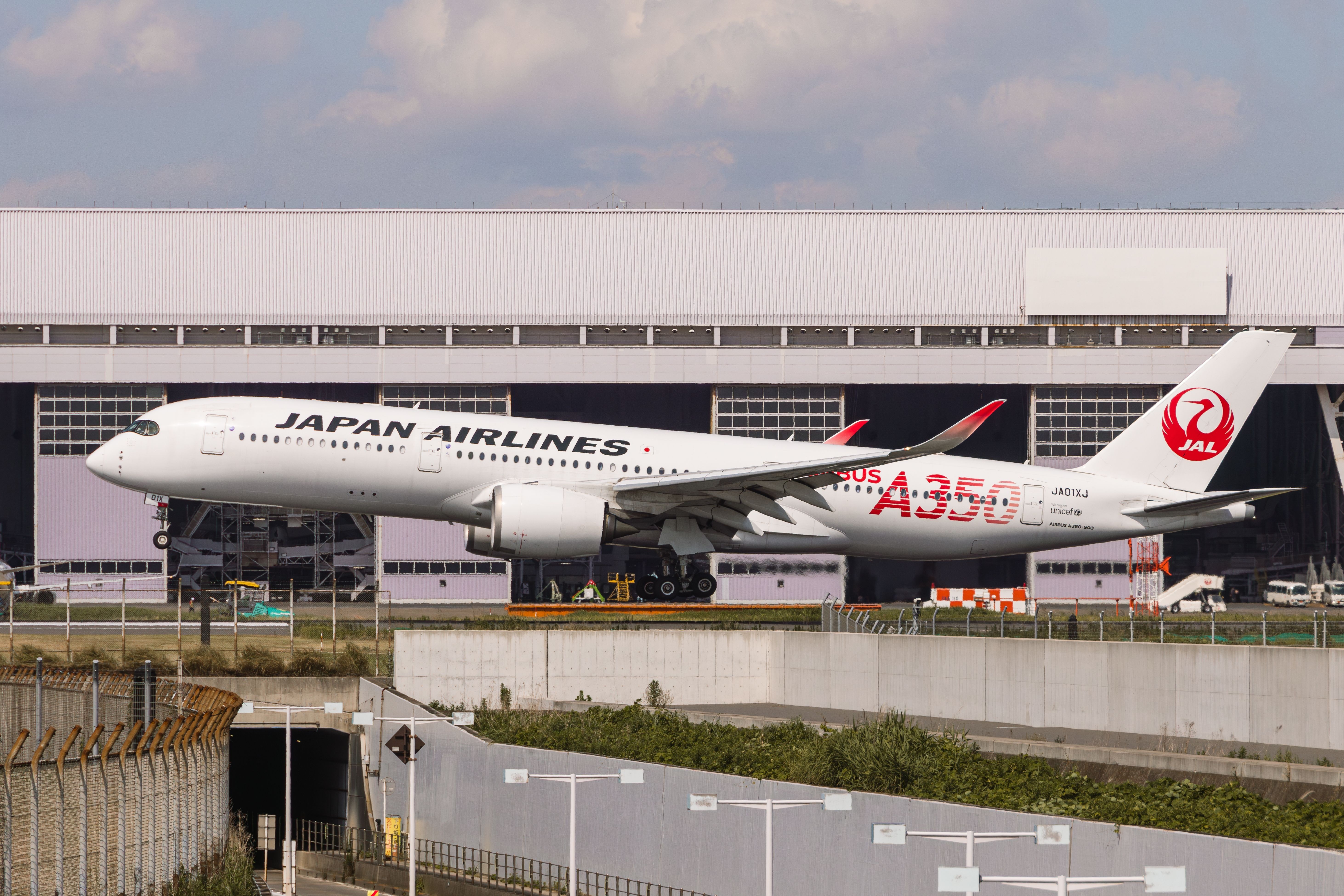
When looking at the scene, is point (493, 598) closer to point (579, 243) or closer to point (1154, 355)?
point (579, 243)

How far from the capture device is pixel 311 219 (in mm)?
92125

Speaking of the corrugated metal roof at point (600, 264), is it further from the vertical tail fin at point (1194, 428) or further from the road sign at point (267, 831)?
the road sign at point (267, 831)

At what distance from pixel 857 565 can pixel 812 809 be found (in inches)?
2750

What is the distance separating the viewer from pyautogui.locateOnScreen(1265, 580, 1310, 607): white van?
91.4 meters

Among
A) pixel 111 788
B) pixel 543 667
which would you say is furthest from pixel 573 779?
pixel 543 667

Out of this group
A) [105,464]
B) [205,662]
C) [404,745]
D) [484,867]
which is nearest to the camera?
[404,745]

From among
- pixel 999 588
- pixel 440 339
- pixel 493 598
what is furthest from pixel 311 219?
pixel 999 588

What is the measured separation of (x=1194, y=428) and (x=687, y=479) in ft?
64.9

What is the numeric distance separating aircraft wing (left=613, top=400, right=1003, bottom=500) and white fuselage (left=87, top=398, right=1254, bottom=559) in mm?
623

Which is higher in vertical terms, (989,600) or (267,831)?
(989,600)

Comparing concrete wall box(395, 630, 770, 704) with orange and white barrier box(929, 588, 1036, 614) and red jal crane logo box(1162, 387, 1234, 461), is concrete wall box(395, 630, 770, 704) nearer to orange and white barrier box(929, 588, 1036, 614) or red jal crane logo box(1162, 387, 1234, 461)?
red jal crane logo box(1162, 387, 1234, 461)

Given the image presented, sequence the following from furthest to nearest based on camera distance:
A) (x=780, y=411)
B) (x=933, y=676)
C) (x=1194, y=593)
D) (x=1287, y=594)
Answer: (x=1287, y=594)
(x=1194, y=593)
(x=780, y=411)
(x=933, y=676)

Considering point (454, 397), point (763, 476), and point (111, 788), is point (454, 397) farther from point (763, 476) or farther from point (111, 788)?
point (111, 788)

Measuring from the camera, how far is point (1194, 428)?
181 ft
